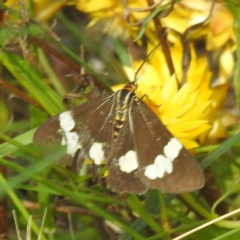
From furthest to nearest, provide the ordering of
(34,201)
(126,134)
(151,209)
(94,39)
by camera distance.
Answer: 1. (94,39)
2. (34,201)
3. (151,209)
4. (126,134)

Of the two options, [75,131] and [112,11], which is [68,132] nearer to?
[75,131]

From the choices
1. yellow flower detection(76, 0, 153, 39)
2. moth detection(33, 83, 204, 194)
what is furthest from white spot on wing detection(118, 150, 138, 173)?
yellow flower detection(76, 0, 153, 39)

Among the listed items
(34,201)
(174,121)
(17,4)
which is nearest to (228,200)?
(174,121)

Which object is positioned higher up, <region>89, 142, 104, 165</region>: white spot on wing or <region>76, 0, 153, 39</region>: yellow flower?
<region>76, 0, 153, 39</region>: yellow flower

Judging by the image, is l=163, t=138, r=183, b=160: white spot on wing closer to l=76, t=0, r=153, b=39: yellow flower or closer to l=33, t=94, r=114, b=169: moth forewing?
l=33, t=94, r=114, b=169: moth forewing

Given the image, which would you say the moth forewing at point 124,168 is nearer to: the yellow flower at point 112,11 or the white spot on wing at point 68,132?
the white spot on wing at point 68,132

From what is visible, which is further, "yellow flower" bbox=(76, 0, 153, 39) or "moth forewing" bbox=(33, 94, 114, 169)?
"yellow flower" bbox=(76, 0, 153, 39)

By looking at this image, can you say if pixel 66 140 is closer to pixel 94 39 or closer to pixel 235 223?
pixel 235 223
